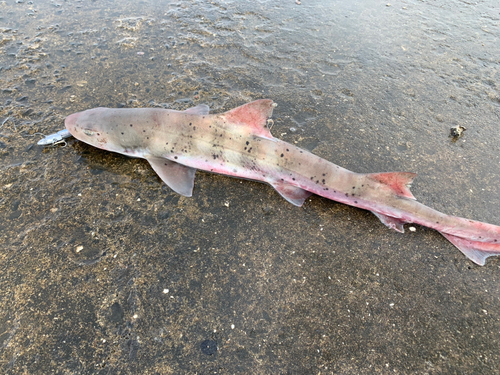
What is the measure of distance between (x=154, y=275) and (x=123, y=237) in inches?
22.5

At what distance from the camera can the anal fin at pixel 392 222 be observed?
3139 mm

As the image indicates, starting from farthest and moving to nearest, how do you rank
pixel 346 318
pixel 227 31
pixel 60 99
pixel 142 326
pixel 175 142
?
pixel 227 31 → pixel 60 99 → pixel 175 142 → pixel 346 318 → pixel 142 326

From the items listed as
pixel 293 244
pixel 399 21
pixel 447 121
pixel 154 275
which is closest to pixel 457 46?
pixel 399 21

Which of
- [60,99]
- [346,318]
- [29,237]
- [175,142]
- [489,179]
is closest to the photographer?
[346,318]

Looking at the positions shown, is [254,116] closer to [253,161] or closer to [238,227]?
[253,161]

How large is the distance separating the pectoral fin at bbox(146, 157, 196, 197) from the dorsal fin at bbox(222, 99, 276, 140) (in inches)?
33.8

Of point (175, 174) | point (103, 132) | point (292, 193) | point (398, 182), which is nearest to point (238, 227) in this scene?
point (292, 193)

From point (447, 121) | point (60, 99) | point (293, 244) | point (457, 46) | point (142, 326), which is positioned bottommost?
point (142, 326)

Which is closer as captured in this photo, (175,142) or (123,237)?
(123,237)

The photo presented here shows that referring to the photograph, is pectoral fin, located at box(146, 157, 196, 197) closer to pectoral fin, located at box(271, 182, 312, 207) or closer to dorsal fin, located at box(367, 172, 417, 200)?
pectoral fin, located at box(271, 182, 312, 207)

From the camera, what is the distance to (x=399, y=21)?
6.97 meters

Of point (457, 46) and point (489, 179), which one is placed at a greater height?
point (457, 46)

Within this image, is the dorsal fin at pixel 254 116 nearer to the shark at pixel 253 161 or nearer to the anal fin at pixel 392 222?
the shark at pixel 253 161

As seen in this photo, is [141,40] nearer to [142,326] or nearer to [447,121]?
[142,326]
